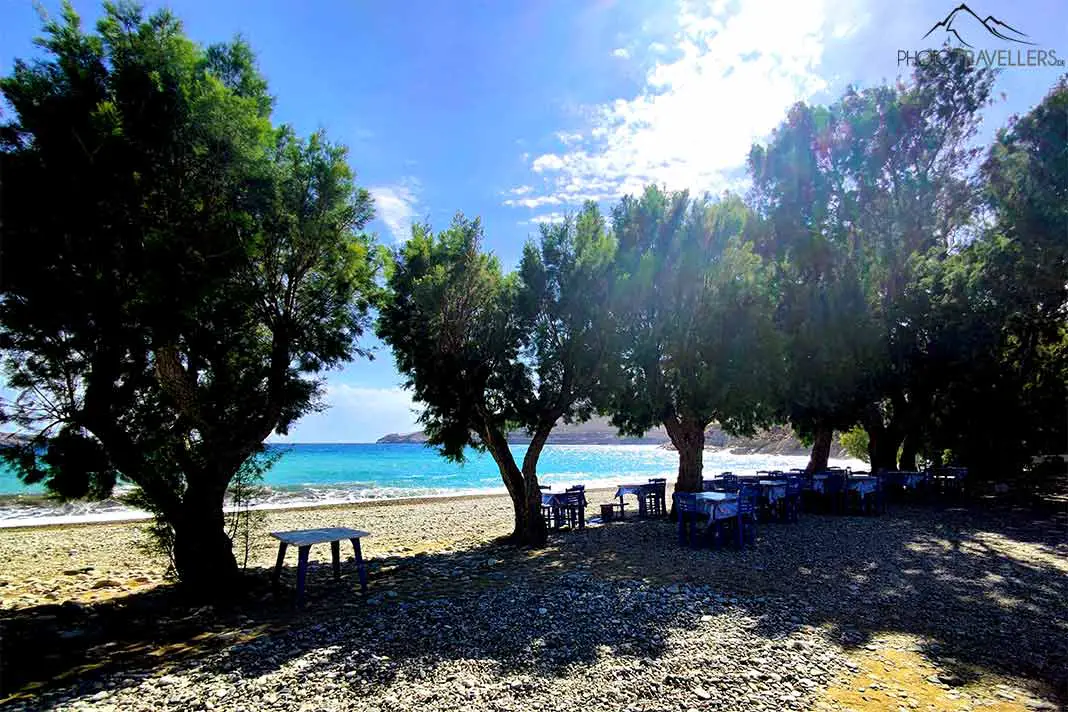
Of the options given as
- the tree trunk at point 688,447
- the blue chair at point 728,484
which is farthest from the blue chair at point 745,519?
the tree trunk at point 688,447

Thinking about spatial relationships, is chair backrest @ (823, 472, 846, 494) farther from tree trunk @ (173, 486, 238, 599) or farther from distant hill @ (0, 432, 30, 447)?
distant hill @ (0, 432, 30, 447)

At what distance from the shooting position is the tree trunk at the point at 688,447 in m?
17.0

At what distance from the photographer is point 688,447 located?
17.2 metres

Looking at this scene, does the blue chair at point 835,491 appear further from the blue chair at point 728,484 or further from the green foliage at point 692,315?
the green foliage at point 692,315

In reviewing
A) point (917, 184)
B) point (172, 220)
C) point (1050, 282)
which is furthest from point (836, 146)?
point (172, 220)

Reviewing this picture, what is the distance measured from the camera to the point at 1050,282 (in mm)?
16469

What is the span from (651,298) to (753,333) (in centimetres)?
284

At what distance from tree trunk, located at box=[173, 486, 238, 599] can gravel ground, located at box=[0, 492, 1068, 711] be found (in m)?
0.46

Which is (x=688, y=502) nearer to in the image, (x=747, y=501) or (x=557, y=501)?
(x=747, y=501)

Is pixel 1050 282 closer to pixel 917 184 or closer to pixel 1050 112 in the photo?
pixel 1050 112

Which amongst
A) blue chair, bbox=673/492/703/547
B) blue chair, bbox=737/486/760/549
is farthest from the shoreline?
blue chair, bbox=737/486/760/549

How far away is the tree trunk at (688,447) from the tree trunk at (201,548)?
38.8 ft

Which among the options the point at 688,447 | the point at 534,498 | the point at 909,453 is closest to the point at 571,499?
the point at 534,498

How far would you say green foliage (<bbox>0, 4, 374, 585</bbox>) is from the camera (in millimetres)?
6977
